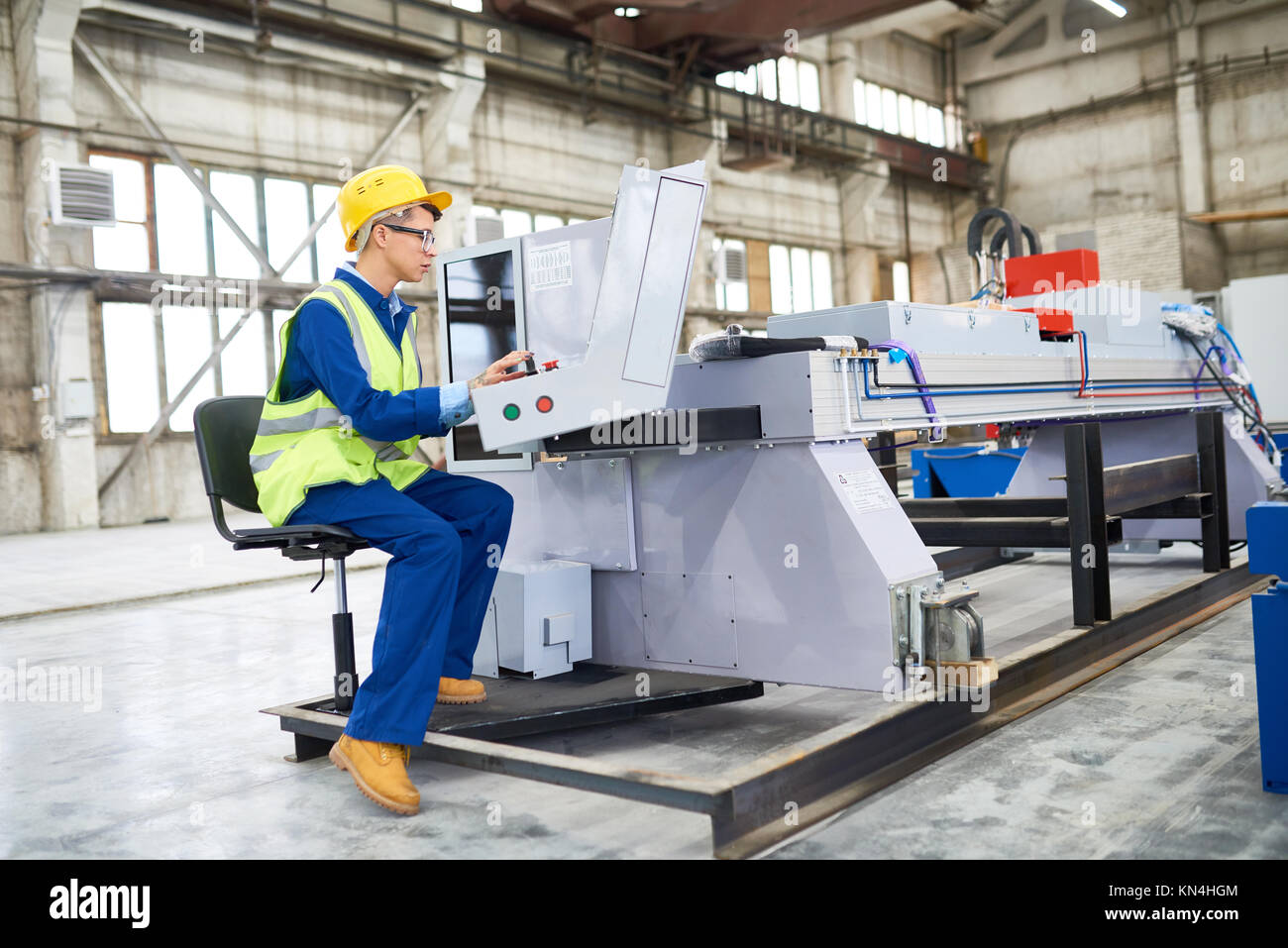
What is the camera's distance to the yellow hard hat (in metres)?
2.63

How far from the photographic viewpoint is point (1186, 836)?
209 cm

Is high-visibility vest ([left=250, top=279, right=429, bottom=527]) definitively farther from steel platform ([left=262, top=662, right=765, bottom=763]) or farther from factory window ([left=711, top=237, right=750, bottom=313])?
factory window ([left=711, top=237, right=750, bottom=313])

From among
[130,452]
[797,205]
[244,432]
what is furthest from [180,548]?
[797,205]

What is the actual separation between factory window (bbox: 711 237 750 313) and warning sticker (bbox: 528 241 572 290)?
12.7 m

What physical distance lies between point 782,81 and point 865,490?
613 inches

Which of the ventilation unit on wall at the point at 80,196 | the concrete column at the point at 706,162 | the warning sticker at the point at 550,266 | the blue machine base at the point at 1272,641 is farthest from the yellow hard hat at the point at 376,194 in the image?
the concrete column at the point at 706,162

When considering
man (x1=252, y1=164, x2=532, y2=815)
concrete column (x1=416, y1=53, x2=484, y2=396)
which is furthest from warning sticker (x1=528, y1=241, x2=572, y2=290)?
concrete column (x1=416, y1=53, x2=484, y2=396)

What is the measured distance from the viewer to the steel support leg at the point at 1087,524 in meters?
3.82

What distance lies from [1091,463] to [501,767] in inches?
100

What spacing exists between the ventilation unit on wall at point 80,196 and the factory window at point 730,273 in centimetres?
805

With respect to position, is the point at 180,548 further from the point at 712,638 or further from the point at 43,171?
the point at 712,638

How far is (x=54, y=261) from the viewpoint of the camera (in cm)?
1035

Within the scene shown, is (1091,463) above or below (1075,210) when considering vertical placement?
below
